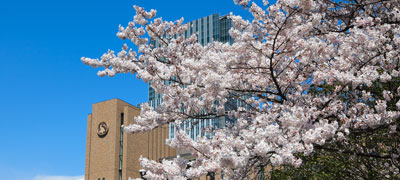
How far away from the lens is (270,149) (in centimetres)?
447

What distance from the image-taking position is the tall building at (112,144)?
40.8 metres

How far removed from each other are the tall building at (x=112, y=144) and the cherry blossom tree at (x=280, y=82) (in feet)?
111

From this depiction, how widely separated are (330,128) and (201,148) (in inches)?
64.6

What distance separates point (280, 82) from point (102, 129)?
38109 mm

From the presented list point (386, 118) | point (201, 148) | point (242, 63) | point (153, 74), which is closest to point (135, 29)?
point (153, 74)

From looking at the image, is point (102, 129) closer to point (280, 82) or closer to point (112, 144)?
point (112, 144)

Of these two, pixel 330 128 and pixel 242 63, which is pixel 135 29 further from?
pixel 330 128

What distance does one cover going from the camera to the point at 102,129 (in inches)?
1678

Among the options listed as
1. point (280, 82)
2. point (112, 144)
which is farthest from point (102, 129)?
point (280, 82)

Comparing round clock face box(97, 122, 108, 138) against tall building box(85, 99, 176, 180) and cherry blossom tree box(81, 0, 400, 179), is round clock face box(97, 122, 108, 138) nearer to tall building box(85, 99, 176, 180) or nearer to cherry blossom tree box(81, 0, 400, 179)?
tall building box(85, 99, 176, 180)

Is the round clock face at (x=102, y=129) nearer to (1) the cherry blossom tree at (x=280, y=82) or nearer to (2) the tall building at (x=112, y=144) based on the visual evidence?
(2) the tall building at (x=112, y=144)

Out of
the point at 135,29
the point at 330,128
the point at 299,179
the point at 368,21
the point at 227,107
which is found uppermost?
A: the point at 135,29

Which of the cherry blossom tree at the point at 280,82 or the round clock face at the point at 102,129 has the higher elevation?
the round clock face at the point at 102,129

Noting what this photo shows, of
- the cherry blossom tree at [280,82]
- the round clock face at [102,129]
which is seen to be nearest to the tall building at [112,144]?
the round clock face at [102,129]
